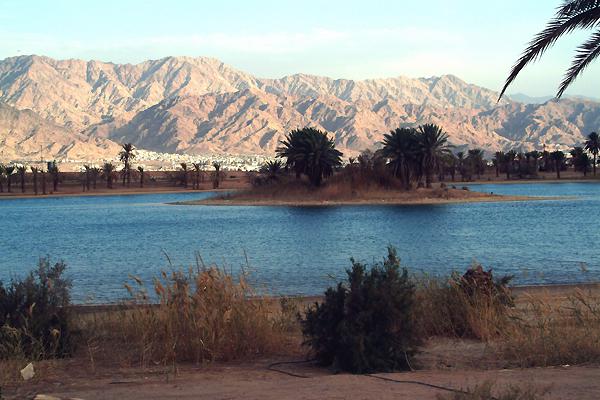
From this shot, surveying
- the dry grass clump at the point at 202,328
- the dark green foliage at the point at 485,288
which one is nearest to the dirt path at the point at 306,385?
the dry grass clump at the point at 202,328

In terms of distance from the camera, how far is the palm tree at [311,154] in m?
86.2

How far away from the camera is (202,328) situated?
35.3 ft

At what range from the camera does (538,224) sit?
5159 cm

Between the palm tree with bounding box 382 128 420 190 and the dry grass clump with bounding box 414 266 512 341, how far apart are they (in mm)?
72327

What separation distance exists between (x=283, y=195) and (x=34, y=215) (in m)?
27.3

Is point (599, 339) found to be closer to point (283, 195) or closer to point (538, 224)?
point (538, 224)

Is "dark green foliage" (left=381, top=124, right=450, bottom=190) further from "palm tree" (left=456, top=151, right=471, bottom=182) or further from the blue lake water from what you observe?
"palm tree" (left=456, top=151, right=471, bottom=182)

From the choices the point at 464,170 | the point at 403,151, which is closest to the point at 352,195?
the point at 403,151

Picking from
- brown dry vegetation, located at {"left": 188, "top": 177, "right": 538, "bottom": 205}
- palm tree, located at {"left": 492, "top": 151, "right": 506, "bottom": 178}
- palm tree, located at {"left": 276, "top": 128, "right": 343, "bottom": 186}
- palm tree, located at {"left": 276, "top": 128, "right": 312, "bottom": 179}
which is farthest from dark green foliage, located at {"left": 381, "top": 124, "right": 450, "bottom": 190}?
palm tree, located at {"left": 492, "top": 151, "right": 506, "bottom": 178}

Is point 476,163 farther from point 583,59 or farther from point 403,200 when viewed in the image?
point 583,59

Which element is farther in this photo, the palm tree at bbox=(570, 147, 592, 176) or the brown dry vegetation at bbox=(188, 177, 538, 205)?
the palm tree at bbox=(570, 147, 592, 176)

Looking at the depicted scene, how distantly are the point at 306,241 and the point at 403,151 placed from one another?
42.7 m

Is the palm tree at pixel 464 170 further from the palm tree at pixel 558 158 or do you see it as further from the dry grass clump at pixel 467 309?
the dry grass clump at pixel 467 309

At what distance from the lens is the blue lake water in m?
27.9
